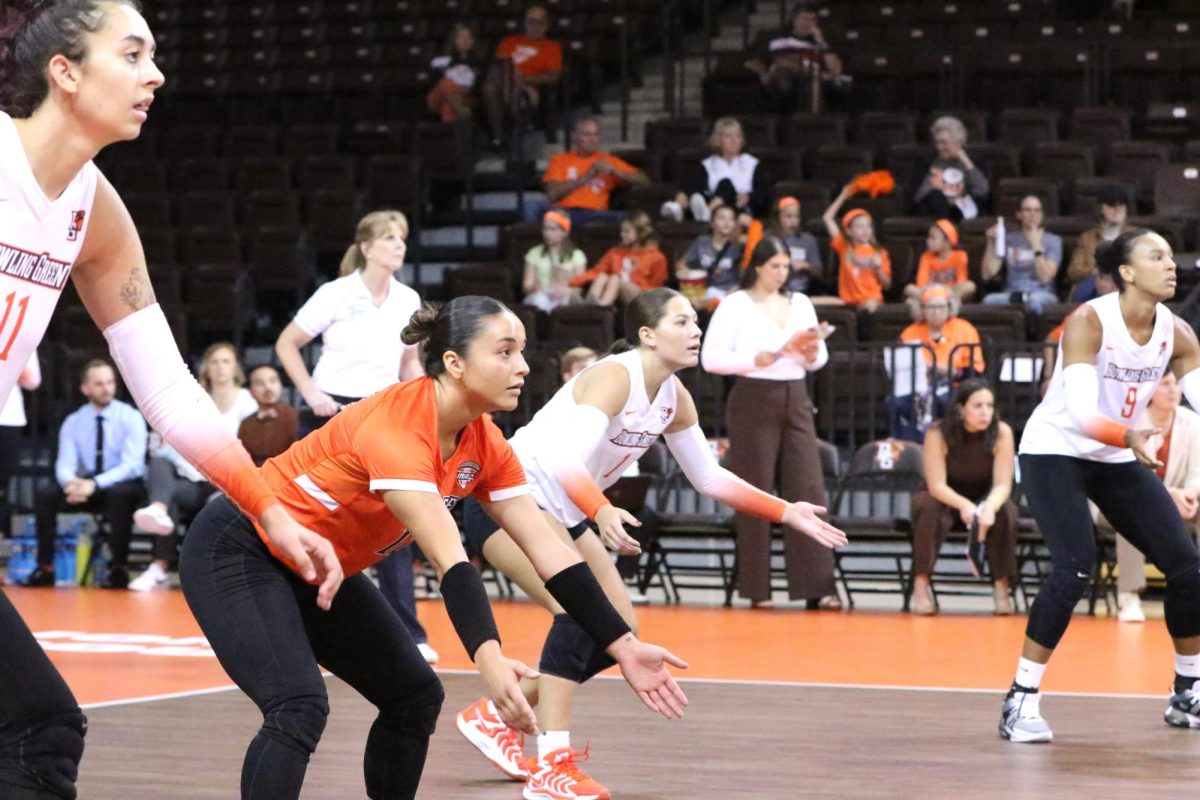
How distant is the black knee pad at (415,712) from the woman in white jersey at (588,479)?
0.93 metres

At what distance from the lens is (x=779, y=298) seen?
9297 millimetres

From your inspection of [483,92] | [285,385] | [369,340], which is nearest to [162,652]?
[369,340]

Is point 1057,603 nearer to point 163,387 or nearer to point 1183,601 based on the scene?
point 1183,601

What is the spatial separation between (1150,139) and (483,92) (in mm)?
5615

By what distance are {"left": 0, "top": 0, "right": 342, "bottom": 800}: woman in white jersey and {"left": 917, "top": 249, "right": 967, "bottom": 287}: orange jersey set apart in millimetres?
8899

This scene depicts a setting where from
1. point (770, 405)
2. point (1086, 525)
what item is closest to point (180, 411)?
point (1086, 525)

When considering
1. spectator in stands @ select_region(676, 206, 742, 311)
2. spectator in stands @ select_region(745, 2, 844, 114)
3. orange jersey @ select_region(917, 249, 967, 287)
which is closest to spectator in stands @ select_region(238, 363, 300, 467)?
spectator in stands @ select_region(676, 206, 742, 311)

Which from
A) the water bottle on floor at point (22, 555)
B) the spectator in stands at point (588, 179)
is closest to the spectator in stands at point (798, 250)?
the spectator in stands at point (588, 179)

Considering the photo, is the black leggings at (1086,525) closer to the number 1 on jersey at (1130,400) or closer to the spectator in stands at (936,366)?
the number 1 on jersey at (1130,400)

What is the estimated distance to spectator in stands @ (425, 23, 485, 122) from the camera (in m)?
15.5

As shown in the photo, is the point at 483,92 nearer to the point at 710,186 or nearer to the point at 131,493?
the point at 710,186

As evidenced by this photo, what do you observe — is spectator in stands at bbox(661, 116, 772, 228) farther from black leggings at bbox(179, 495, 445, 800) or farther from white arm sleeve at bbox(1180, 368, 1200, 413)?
black leggings at bbox(179, 495, 445, 800)

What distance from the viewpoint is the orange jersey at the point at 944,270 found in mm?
11500

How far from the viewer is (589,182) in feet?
44.9
